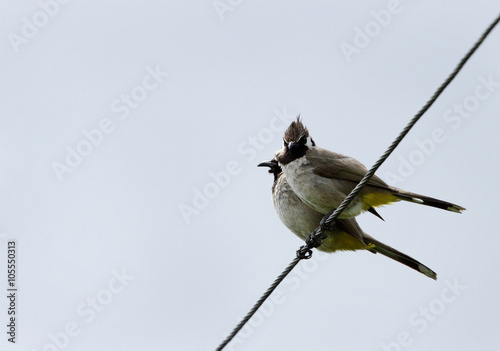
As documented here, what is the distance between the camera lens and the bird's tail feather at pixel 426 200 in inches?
256

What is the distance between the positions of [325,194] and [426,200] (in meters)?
1.09

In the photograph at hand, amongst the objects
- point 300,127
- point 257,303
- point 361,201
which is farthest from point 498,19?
point 300,127

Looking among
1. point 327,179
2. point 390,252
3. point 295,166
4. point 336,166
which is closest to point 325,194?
point 327,179

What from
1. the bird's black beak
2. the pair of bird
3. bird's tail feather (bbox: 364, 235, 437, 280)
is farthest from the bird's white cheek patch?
bird's tail feather (bbox: 364, 235, 437, 280)

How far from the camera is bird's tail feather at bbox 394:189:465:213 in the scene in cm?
650

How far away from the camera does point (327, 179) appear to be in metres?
7.63

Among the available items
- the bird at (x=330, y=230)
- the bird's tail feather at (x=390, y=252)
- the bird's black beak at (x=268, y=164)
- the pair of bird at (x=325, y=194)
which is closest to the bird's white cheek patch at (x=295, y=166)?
the pair of bird at (x=325, y=194)

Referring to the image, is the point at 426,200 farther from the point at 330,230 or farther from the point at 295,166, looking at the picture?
the point at 295,166

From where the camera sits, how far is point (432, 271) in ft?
26.3

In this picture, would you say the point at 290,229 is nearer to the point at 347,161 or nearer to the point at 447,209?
the point at 347,161

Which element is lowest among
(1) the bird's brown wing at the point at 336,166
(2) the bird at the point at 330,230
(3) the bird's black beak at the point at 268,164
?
(2) the bird at the point at 330,230

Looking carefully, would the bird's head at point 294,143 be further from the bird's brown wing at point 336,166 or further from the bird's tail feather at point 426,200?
the bird's tail feather at point 426,200

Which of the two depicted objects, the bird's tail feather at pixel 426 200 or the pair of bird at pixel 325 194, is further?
the pair of bird at pixel 325 194

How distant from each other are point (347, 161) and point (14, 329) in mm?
4718
